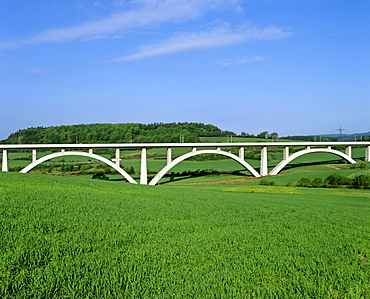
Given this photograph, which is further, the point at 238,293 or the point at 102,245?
the point at 102,245

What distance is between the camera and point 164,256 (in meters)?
7.92

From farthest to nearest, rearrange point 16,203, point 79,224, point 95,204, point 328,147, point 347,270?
point 328,147 < point 95,204 < point 16,203 < point 79,224 < point 347,270

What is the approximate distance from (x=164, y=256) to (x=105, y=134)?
73733mm

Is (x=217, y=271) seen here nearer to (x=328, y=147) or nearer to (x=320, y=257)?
(x=320, y=257)

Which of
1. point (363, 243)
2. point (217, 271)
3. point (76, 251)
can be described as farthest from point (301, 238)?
point (76, 251)

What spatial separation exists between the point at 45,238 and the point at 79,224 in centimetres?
181

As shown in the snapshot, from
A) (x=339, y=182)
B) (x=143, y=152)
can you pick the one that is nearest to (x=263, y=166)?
(x=339, y=182)

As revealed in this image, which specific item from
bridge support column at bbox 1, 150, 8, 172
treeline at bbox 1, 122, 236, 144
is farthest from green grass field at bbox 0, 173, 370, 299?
treeline at bbox 1, 122, 236, 144

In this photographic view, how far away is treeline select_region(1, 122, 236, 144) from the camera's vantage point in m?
69.1

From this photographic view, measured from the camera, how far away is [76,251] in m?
7.75

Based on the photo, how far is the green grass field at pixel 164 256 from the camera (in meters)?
6.06

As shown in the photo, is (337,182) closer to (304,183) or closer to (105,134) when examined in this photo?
(304,183)

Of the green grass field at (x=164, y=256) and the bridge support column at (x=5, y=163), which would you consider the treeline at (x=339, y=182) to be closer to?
the green grass field at (x=164, y=256)

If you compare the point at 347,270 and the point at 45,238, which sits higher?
the point at 45,238
